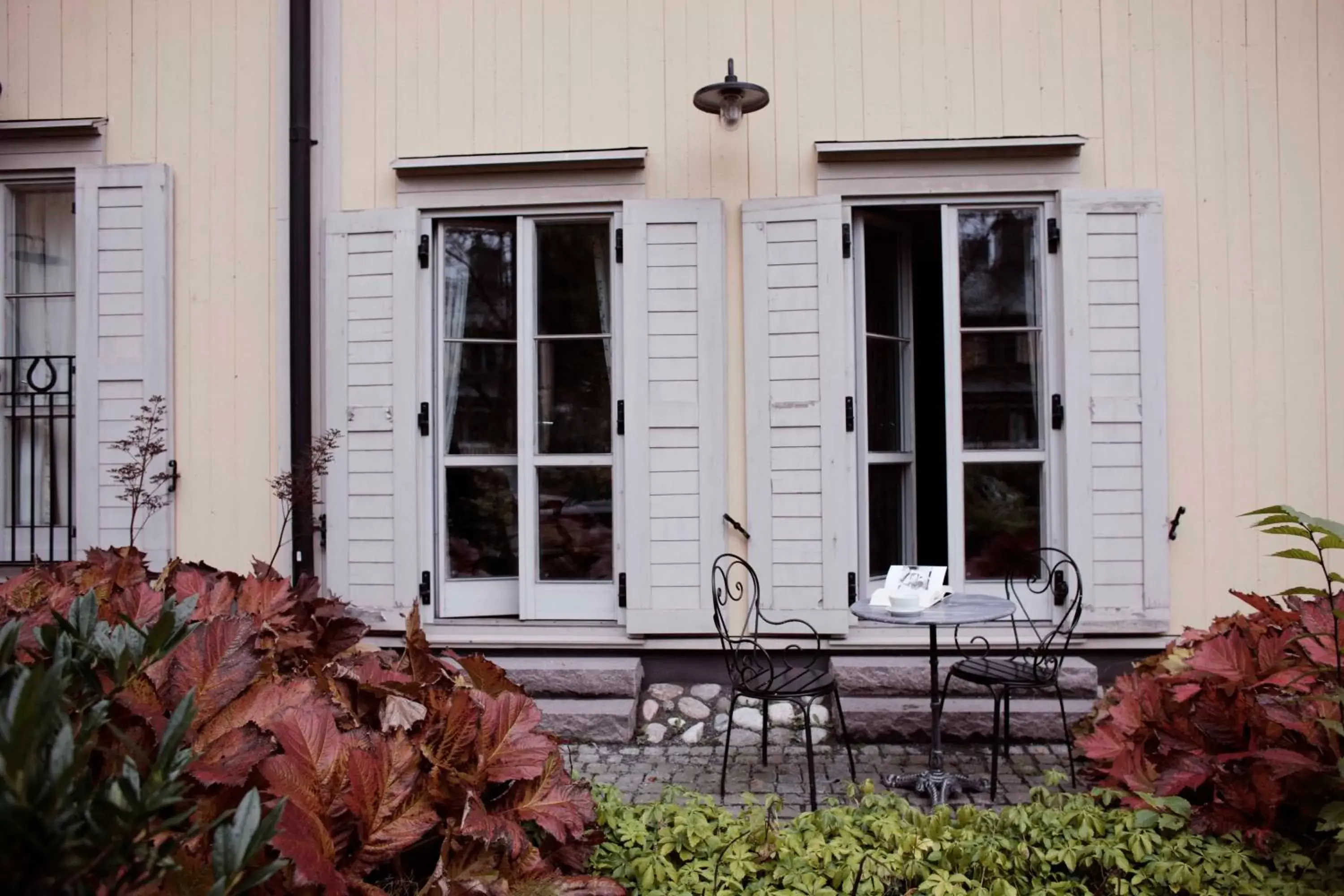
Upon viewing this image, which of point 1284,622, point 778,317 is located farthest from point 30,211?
point 1284,622

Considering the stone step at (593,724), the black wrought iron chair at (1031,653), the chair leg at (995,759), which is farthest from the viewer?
the stone step at (593,724)

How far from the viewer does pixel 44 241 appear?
18.4ft

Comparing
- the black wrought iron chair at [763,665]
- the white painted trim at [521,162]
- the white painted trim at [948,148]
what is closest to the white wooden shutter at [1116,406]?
the white painted trim at [948,148]

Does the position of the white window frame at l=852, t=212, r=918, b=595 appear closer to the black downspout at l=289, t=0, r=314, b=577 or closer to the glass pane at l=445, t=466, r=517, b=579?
the glass pane at l=445, t=466, r=517, b=579

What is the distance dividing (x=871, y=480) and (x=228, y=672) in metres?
3.94

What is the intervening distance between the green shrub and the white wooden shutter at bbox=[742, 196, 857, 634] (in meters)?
2.22

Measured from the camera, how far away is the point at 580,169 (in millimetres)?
5141

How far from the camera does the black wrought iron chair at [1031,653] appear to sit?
3840 mm

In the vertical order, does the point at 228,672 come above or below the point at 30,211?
below

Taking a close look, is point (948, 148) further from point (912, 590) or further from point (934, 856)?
point (934, 856)

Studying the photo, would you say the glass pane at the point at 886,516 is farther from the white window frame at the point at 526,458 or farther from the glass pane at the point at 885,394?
the white window frame at the point at 526,458

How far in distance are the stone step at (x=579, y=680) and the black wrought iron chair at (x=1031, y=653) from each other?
1473 mm

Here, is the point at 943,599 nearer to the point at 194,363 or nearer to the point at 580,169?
the point at 580,169

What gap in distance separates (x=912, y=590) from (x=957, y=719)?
0.97 meters
